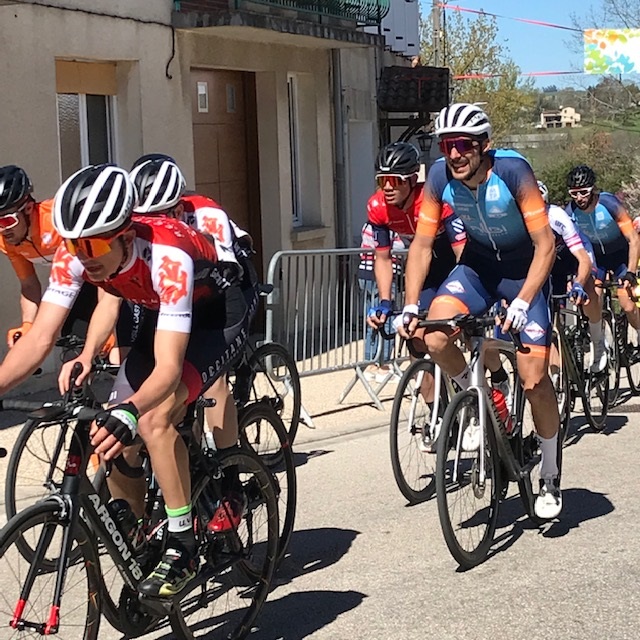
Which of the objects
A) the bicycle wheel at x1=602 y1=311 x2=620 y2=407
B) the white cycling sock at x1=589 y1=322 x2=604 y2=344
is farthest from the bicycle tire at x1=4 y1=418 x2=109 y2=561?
the bicycle wheel at x1=602 y1=311 x2=620 y2=407

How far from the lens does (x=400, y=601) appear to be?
542cm

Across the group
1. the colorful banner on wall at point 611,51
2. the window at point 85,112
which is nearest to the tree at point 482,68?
the colorful banner on wall at point 611,51

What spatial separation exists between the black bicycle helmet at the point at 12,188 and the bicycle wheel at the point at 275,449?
1529mm

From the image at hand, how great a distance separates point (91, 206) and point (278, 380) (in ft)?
14.0

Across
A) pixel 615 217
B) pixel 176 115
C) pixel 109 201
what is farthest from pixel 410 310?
pixel 176 115

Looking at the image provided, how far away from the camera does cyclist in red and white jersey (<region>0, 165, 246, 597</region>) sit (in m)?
4.17

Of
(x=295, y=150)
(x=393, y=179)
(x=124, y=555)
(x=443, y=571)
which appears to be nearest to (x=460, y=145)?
(x=393, y=179)

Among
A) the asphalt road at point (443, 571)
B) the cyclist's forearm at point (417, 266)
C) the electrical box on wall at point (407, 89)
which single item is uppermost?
the electrical box on wall at point (407, 89)

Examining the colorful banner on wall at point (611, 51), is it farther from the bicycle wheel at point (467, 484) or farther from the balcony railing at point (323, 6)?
the bicycle wheel at point (467, 484)

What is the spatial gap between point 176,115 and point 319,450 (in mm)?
5437

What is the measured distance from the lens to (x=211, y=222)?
6320 millimetres

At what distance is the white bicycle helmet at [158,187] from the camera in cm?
604

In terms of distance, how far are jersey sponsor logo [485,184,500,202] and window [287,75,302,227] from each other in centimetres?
1025

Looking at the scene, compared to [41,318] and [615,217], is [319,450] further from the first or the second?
[41,318]
